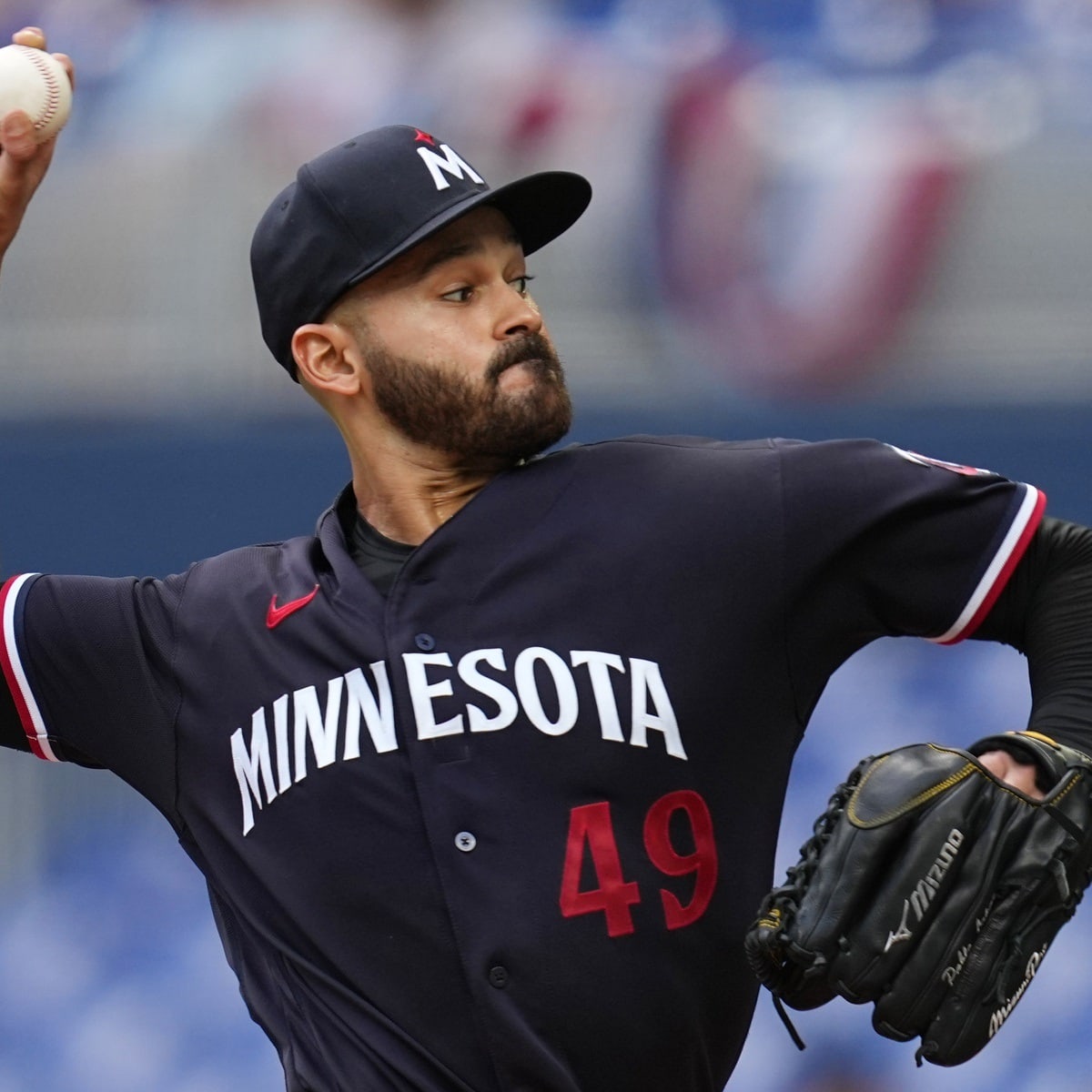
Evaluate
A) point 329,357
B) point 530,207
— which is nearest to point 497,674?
point 329,357

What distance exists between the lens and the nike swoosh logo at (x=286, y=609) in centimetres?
217

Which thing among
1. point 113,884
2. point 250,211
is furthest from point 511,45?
point 113,884

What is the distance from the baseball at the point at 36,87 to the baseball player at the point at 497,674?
0.24 ft

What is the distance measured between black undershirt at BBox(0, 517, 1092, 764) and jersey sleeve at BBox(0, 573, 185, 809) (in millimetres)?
960

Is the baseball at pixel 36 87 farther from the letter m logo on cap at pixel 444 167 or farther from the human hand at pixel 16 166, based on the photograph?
the letter m logo on cap at pixel 444 167

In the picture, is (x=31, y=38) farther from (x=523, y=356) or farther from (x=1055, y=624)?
(x=1055, y=624)

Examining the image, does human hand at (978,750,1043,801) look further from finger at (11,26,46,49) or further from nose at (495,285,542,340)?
finger at (11,26,46,49)

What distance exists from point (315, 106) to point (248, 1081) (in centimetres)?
238

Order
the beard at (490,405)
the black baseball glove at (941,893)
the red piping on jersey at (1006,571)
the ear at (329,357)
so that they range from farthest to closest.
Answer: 1. the ear at (329,357)
2. the beard at (490,405)
3. the red piping on jersey at (1006,571)
4. the black baseball glove at (941,893)

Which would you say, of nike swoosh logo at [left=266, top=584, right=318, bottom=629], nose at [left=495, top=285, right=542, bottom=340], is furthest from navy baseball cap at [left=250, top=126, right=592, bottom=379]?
nike swoosh logo at [left=266, top=584, right=318, bottom=629]

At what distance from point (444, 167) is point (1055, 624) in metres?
0.92

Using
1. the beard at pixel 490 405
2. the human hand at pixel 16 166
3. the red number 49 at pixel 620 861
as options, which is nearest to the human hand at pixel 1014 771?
the red number 49 at pixel 620 861

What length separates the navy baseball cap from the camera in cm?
219

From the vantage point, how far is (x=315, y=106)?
15.4 ft
